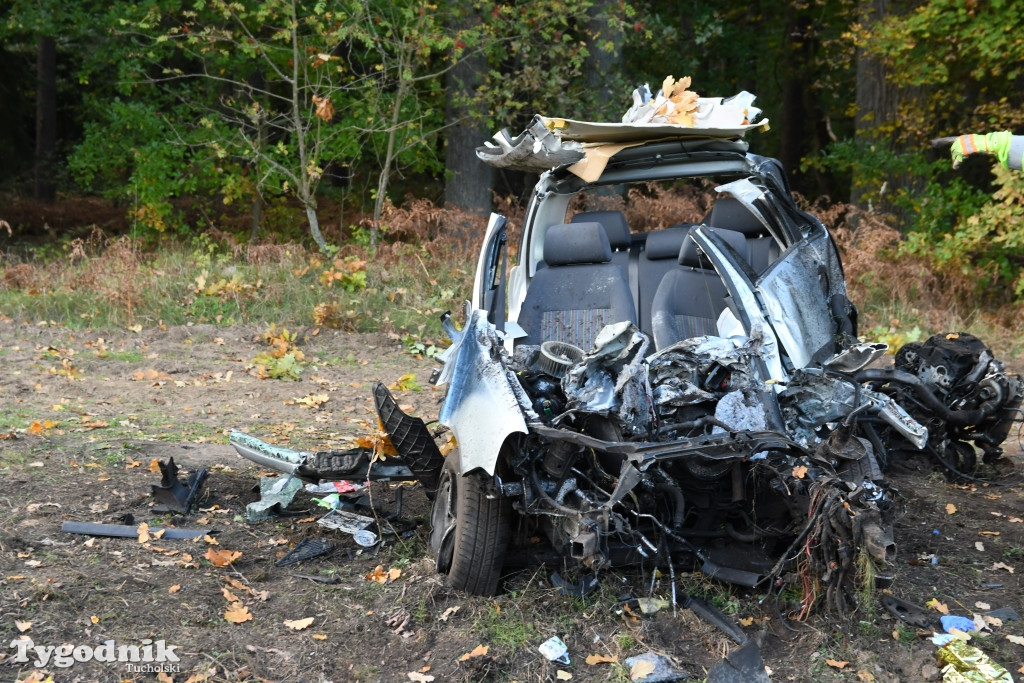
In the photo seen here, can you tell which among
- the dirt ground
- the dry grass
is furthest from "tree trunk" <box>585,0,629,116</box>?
the dirt ground


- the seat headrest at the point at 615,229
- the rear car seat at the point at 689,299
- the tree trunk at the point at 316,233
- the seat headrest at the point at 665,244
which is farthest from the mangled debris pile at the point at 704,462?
the tree trunk at the point at 316,233

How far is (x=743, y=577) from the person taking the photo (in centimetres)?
460

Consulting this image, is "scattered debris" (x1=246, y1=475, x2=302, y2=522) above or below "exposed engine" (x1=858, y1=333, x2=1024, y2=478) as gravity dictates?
below

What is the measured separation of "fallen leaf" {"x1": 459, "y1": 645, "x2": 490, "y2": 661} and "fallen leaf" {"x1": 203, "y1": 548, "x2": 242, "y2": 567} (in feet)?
4.85

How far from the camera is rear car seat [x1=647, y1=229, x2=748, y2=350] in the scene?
6035mm

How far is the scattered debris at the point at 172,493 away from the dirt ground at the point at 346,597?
0.07 meters

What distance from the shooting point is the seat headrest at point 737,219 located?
693 centimetres

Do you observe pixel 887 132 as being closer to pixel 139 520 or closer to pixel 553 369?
pixel 553 369

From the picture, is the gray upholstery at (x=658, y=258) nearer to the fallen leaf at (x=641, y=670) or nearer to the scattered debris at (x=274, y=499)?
the scattered debris at (x=274, y=499)

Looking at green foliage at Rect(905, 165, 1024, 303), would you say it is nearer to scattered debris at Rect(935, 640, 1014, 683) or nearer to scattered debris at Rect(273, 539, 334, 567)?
scattered debris at Rect(935, 640, 1014, 683)

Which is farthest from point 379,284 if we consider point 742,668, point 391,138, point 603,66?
point 742,668

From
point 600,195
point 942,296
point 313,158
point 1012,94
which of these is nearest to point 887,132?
point 1012,94

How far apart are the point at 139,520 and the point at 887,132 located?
12.0 meters

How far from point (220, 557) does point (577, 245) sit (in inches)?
119
